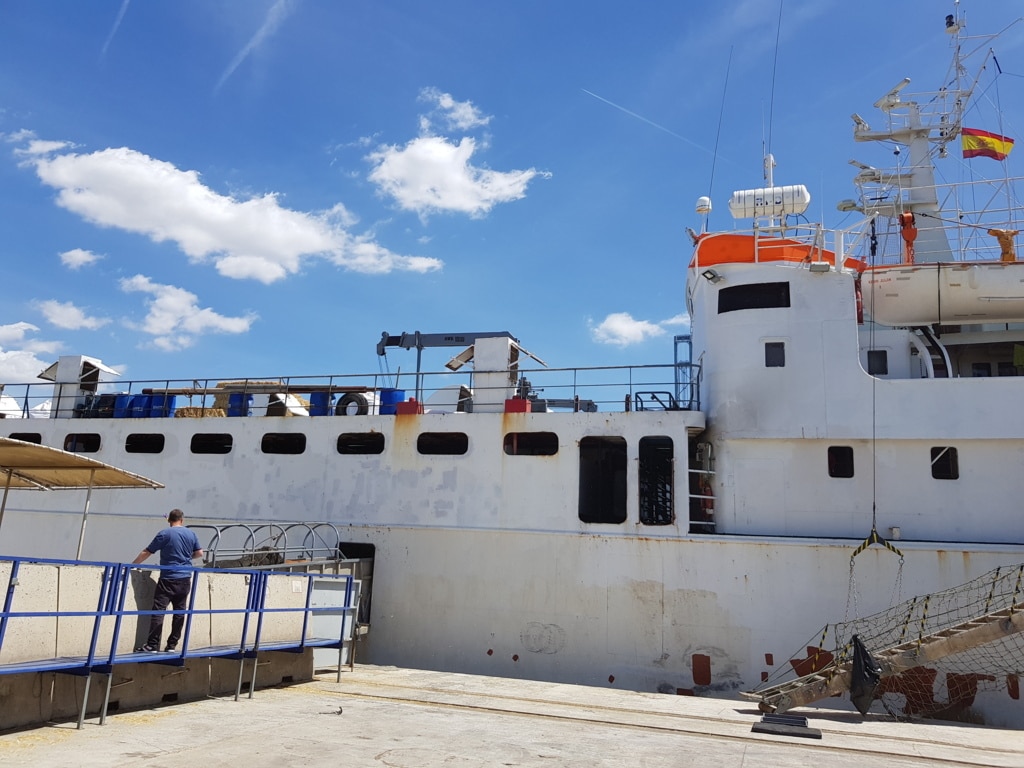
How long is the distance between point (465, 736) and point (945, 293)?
420 inches

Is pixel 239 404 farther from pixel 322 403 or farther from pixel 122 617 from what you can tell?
pixel 122 617

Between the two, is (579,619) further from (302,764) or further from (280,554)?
(302,764)

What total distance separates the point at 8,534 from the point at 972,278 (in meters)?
18.4

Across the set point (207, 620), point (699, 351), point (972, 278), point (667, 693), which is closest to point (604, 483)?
point (699, 351)

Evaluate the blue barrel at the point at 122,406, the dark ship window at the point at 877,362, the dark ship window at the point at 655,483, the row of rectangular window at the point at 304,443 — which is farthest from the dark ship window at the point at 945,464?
the blue barrel at the point at 122,406

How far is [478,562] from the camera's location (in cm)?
1257

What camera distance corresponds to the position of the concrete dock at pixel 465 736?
18.3 feet

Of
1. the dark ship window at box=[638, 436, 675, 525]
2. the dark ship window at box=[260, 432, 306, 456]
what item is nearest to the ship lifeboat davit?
the dark ship window at box=[638, 436, 675, 525]

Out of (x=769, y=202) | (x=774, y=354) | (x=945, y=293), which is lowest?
(x=774, y=354)

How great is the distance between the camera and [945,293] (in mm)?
12625

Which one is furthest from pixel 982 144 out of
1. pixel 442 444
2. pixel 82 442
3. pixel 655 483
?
pixel 82 442

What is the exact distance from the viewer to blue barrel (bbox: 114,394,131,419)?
15.9 metres

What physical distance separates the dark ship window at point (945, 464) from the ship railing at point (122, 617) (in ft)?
30.2

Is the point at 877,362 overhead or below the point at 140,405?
overhead
